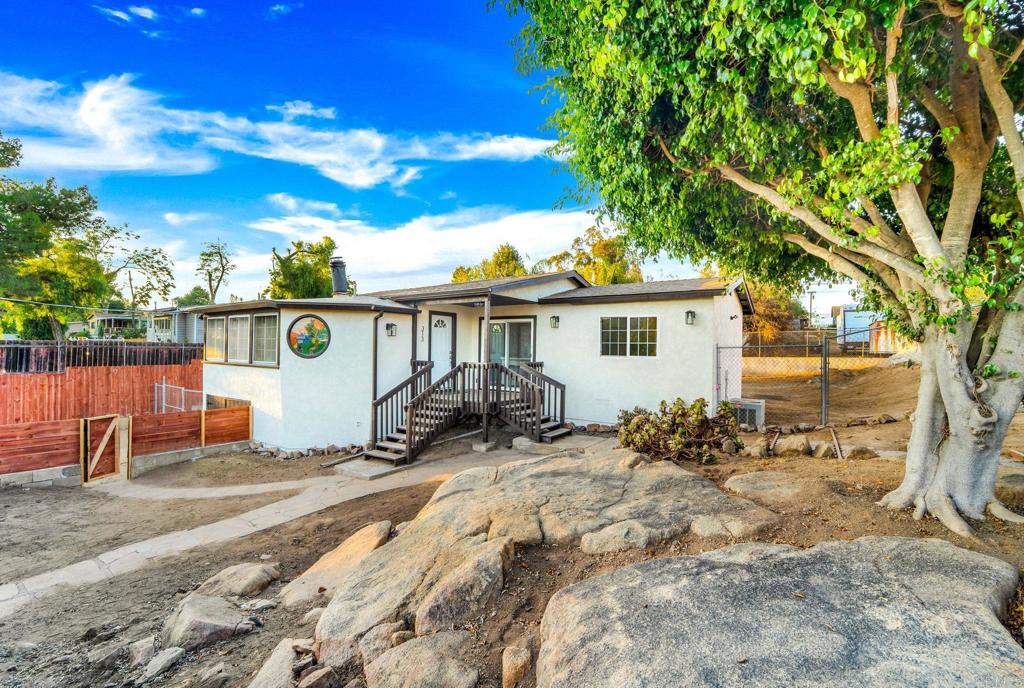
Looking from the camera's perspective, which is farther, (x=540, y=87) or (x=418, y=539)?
(x=540, y=87)

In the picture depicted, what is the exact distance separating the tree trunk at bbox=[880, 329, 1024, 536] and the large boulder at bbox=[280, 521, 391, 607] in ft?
15.2

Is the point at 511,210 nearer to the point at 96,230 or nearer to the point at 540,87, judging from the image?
the point at 540,87

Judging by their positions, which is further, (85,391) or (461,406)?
(85,391)

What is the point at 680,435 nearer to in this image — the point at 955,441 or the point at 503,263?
the point at 955,441

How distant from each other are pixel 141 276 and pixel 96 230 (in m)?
6.25

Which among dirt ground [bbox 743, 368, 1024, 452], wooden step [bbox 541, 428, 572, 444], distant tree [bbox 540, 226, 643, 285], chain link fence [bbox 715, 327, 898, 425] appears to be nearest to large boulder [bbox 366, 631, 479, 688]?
wooden step [bbox 541, 428, 572, 444]

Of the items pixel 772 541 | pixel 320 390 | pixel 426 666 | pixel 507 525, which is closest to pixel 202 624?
pixel 426 666

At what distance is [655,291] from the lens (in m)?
9.97

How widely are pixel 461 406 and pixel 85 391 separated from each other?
36.2 ft

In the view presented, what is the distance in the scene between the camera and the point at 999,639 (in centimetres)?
200

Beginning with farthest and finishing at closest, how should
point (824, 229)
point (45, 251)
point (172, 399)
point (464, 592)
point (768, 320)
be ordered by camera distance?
point (768, 320)
point (45, 251)
point (172, 399)
point (824, 229)
point (464, 592)

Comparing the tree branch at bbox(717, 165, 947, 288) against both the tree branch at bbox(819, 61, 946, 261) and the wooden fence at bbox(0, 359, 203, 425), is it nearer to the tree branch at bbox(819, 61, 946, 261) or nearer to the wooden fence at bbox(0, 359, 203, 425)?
the tree branch at bbox(819, 61, 946, 261)

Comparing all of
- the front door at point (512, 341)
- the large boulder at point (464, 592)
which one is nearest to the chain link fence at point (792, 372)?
the front door at point (512, 341)

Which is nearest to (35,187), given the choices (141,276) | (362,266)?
(141,276)
